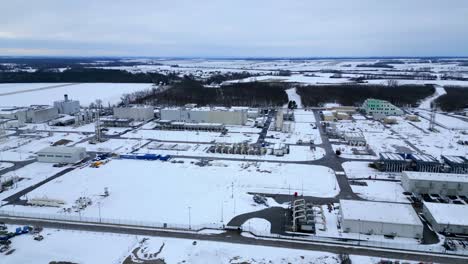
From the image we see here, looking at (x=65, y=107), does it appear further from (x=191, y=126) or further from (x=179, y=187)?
(x=179, y=187)

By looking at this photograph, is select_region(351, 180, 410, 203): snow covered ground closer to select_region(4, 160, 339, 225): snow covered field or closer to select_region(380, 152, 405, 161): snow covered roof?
select_region(4, 160, 339, 225): snow covered field

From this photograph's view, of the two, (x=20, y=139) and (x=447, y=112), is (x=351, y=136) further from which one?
(x=20, y=139)

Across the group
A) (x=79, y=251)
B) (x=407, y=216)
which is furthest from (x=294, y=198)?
(x=79, y=251)

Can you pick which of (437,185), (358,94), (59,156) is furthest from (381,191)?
(358,94)

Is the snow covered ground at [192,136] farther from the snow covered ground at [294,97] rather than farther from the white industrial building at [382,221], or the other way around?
the snow covered ground at [294,97]

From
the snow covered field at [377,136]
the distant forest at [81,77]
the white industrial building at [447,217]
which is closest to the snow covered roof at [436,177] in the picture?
the white industrial building at [447,217]

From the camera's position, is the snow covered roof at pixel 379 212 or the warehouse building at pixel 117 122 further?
the warehouse building at pixel 117 122

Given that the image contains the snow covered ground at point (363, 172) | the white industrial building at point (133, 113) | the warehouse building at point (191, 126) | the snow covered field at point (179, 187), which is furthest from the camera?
the white industrial building at point (133, 113)

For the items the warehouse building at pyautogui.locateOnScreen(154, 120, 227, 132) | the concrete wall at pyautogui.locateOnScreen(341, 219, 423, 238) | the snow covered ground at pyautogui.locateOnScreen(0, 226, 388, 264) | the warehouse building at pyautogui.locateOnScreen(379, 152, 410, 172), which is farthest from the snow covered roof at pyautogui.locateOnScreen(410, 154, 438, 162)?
the warehouse building at pyautogui.locateOnScreen(154, 120, 227, 132)
